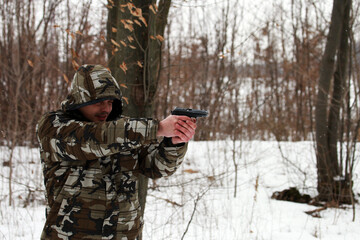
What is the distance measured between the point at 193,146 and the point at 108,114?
6496 millimetres

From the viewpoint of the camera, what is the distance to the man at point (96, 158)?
4.02 ft

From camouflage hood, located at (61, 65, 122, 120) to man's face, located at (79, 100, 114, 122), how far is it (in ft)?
0.24

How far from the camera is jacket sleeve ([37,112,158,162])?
1210 millimetres

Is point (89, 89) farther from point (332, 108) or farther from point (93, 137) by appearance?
point (332, 108)

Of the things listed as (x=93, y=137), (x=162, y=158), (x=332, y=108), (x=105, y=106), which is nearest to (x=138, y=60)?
(x=105, y=106)

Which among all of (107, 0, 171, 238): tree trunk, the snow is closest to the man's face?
(107, 0, 171, 238): tree trunk

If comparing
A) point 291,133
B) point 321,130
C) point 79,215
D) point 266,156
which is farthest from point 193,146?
point 79,215

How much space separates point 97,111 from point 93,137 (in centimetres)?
34

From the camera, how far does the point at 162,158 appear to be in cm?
154

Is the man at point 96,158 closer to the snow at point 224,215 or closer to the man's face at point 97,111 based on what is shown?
the man's face at point 97,111

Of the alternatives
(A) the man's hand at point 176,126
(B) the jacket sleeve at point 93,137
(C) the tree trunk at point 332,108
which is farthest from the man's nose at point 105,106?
(C) the tree trunk at point 332,108

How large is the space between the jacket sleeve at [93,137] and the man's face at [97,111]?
20cm

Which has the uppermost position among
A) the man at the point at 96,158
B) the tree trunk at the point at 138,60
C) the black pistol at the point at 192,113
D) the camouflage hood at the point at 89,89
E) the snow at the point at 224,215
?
the tree trunk at the point at 138,60

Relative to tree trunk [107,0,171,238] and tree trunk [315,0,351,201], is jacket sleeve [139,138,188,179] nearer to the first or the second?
tree trunk [107,0,171,238]
